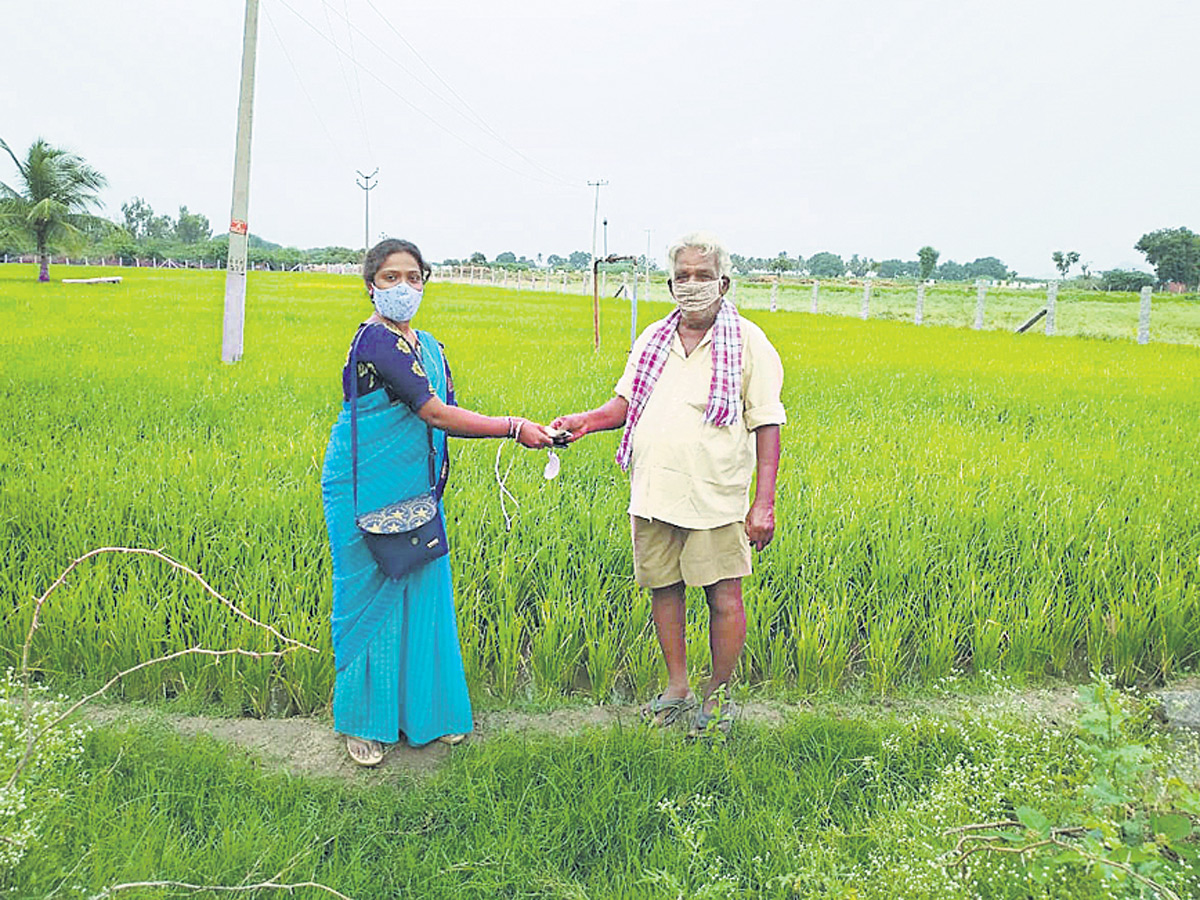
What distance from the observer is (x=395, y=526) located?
2.24 m

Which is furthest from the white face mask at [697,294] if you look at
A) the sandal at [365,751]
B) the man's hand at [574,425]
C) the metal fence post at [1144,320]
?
the metal fence post at [1144,320]

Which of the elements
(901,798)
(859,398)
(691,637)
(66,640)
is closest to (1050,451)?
(859,398)

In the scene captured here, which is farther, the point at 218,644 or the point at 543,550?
the point at 543,550

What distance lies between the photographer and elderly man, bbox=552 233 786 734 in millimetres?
2287

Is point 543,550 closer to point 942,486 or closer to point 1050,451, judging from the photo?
point 942,486

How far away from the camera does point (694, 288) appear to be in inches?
90.0

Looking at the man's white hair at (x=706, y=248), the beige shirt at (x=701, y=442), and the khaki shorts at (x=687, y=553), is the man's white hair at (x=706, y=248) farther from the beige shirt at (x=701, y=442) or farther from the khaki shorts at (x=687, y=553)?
the khaki shorts at (x=687, y=553)

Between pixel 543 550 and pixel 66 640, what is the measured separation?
65.4 inches

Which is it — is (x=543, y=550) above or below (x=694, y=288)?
below

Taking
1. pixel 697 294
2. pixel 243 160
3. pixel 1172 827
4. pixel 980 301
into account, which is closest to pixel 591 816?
pixel 1172 827

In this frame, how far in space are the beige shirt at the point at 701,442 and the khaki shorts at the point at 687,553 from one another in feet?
0.23

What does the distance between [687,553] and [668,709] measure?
51 cm

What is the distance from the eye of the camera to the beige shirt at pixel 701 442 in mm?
2301

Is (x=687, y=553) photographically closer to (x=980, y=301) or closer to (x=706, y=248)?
(x=706, y=248)
